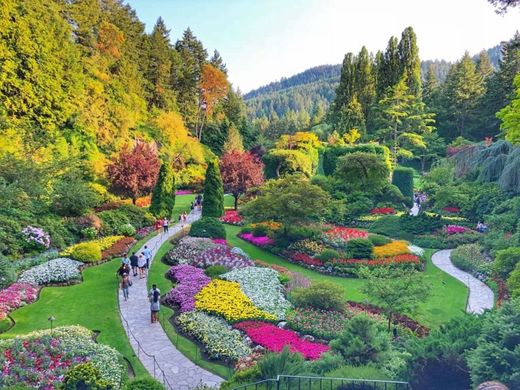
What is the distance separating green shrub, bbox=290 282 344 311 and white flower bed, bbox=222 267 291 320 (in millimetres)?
749

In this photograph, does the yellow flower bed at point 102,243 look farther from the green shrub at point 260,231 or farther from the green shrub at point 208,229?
the green shrub at point 260,231

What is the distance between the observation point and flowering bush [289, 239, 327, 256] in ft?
69.5

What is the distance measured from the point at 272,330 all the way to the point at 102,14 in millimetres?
41794

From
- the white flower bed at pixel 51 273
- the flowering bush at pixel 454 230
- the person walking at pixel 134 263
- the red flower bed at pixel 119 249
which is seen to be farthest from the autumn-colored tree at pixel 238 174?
the white flower bed at pixel 51 273

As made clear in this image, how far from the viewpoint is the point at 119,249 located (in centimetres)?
2039

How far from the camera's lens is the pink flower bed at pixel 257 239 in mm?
23328

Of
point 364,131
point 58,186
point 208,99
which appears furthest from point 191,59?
point 58,186

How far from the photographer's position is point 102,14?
4244cm

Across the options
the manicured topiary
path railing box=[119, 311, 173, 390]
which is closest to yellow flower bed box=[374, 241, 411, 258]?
path railing box=[119, 311, 173, 390]

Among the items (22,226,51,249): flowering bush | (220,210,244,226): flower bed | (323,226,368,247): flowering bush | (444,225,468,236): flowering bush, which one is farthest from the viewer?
(220,210,244,226): flower bed

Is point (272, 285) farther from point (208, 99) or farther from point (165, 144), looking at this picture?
point (208, 99)

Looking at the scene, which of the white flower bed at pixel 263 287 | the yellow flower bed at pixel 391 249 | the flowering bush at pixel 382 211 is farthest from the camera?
the flowering bush at pixel 382 211

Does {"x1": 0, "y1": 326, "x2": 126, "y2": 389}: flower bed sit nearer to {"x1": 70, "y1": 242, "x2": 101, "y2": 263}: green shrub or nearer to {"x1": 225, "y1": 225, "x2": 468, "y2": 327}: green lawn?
{"x1": 70, "y1": 242, "x2": 101, "y2": 263}: green shrub

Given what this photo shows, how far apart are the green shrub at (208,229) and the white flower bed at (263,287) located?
17.2 ft
